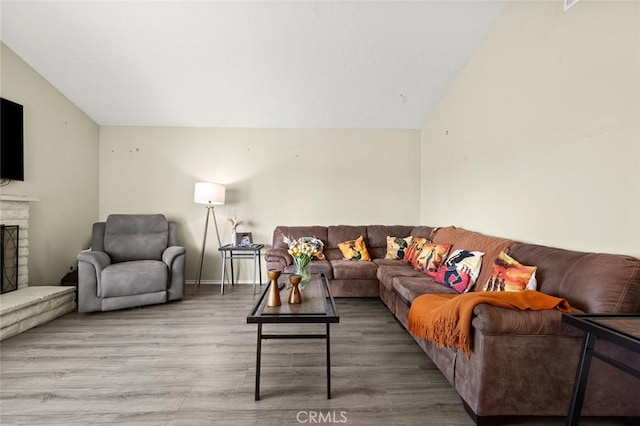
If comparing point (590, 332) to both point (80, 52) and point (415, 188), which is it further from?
point (80, 52)

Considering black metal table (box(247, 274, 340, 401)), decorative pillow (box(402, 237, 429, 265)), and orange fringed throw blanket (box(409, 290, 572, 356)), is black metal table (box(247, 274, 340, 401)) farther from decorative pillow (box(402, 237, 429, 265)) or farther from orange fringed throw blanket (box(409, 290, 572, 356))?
decorative pillow (box(402, 237, 429, 265))

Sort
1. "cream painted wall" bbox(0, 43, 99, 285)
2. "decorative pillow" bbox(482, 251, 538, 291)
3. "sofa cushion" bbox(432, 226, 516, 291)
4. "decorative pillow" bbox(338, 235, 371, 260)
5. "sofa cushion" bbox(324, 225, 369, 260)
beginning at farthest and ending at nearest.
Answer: "sofa cushion" bbox(324, 225, 369, 260) → "decorative pillow" bbox(338, 235, 371, 260) → "cream painted wall" bbox(0, 43, 99, 285) → "sofa cushion" bbox(432, 226, 516, 291) → "decorative pillow" bbox(482, 251, 538, 291)

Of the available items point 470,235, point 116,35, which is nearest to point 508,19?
point 470,235

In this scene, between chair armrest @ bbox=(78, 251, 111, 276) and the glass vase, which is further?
chair armrest @ bbox=(78, 251, 111, 276)

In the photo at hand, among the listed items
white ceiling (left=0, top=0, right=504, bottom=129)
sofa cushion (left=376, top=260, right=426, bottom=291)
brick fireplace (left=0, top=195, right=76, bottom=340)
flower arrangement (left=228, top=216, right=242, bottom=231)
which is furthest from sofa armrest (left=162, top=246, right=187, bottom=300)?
sofa cushion (left=376, top=260, right=426, bottom=291)

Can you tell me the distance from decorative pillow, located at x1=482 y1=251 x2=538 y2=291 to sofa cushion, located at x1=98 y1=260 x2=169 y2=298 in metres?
3.33

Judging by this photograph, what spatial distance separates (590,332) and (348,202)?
3.39m

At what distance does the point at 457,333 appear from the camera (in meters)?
1.51

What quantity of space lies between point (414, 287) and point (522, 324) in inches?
39.3

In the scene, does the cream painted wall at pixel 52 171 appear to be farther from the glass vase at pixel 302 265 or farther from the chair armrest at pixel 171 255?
the glass vase at pixel 302 265

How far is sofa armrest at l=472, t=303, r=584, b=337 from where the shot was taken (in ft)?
4.58

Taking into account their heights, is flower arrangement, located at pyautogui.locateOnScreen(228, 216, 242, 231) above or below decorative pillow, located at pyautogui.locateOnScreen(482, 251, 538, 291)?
above

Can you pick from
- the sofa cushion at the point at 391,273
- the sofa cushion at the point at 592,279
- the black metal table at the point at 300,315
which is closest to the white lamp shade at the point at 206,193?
the black metal table at the point at 300,315

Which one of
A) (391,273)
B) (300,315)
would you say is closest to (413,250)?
(391,273)
